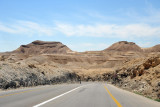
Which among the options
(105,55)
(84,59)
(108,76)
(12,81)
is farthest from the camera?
(105,55)

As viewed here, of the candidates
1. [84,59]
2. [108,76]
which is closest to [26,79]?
[108,76]

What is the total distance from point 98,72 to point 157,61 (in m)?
66.7

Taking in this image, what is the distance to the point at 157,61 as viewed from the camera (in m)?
34.4

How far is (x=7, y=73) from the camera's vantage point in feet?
108

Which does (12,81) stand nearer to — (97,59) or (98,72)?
(98,72)

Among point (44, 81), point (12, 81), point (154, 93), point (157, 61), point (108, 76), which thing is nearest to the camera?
point (154, 93)

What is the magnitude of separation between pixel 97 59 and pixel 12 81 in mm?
119634

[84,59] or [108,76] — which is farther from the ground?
[84,59]

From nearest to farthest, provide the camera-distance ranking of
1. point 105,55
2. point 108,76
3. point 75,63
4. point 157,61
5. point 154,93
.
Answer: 1. point 154,93
2. point 157,61
3. point 108,76
4. point 75,63
5. point 105,55

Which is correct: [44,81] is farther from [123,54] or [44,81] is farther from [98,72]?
[123,54]

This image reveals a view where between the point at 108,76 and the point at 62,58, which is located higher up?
the point at 62,58

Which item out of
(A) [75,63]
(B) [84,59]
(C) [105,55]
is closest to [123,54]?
(C) [105,55]

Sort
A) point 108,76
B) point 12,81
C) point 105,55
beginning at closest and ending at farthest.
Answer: point 12,81, point 108,76, point 105,55

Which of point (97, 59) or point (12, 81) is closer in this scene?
point (12, 81)
